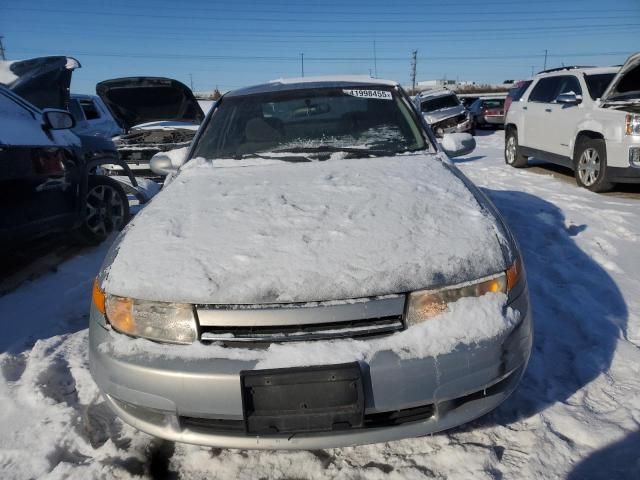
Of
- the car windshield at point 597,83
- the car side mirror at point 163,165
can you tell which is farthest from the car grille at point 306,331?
the car windshield at point 597,83

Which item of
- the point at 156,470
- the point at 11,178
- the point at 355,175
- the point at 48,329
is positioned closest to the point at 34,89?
the point at 11,178

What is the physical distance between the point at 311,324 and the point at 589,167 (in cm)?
630

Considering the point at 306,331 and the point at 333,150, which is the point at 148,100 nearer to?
the point at 333,150

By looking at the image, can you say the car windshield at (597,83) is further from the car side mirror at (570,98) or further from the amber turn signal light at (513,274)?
the amber turn signal light at (513,274)

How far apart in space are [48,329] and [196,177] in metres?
1.42

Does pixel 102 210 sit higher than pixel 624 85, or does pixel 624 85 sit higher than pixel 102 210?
pixel 624 85

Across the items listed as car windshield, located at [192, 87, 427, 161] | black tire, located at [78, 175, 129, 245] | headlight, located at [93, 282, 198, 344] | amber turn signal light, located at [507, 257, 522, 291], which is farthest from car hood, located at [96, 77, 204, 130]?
amber turn signal light, located at [507, 257, 522, 291]

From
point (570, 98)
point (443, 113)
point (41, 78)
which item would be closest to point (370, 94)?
point (41, 78)

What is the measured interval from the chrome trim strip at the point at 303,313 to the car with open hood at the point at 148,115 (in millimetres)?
6462

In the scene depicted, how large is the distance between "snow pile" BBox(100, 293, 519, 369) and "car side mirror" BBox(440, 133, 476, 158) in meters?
1.68

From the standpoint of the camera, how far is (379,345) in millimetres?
1543

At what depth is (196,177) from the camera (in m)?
2.59

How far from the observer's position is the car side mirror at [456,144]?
10.3ft

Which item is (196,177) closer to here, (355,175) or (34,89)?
(355,175)
